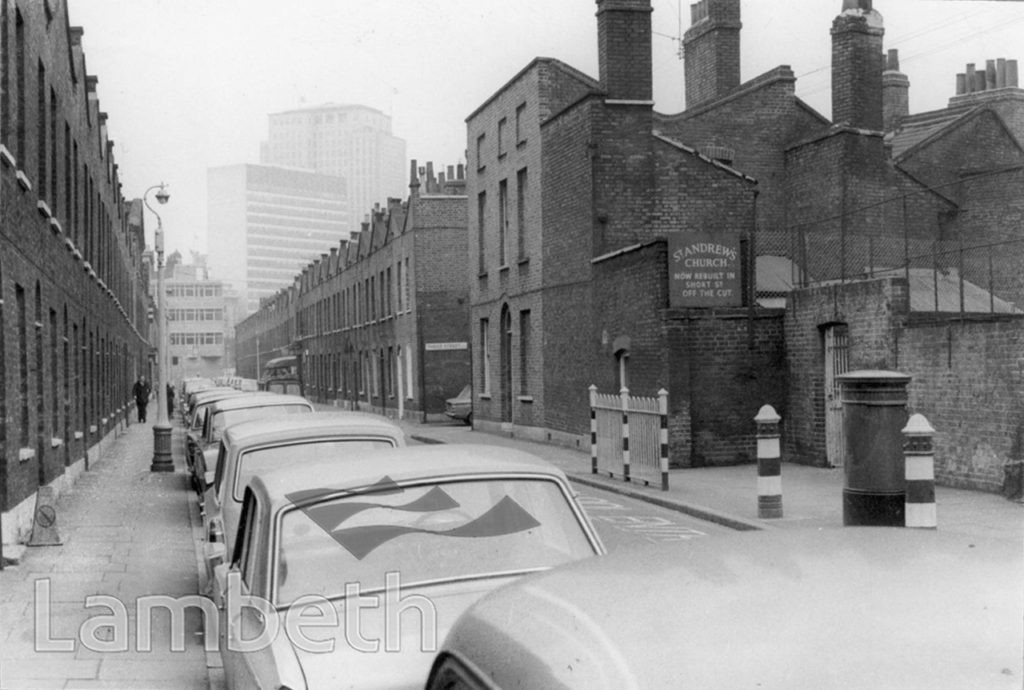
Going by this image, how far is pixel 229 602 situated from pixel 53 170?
1406 centimetres

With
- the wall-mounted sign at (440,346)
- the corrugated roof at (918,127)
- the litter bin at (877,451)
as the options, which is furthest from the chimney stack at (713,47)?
the litter bin at (877,451)

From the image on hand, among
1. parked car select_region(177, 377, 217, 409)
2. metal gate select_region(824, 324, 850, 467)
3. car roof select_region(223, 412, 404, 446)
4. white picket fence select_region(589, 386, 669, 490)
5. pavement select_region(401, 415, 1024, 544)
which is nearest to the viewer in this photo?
car roof select_region(223, 412, 404, 446)

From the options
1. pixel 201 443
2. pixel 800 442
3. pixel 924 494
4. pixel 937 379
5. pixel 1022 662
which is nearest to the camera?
pixel 1022 662

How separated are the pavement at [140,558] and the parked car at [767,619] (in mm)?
1187

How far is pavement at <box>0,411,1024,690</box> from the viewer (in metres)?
6.75

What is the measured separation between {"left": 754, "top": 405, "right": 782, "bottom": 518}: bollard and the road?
19.5 inches

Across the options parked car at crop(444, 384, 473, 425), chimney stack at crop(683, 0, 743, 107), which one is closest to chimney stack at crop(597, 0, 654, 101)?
chimney stack at crop(683, 0, 743, 107)

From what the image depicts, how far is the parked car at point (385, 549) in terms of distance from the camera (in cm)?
383

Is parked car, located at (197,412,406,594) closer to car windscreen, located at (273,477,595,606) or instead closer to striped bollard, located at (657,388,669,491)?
car windscreen, located at (273,477,595,606)

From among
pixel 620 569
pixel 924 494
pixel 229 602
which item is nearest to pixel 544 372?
pixel 924 494

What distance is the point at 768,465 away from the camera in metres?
11.4

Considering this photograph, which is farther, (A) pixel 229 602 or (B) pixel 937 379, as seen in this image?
(B) pixel 937 379

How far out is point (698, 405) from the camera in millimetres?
17516

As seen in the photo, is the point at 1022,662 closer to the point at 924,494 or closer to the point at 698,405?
the point at 924,494
